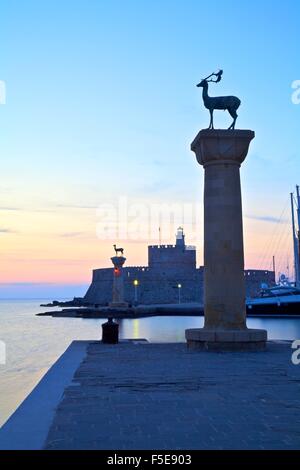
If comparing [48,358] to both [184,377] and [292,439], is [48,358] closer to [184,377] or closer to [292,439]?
[184,377]

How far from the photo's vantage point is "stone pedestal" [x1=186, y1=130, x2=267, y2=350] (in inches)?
530

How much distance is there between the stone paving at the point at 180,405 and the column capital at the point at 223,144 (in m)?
4.80

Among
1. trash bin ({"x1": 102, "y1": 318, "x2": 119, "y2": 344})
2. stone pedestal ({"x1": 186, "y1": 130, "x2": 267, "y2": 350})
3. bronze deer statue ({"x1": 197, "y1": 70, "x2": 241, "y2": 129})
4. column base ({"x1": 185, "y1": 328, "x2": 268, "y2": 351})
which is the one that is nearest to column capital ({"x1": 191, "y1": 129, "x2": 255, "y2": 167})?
stone pedestal ({"x1": 186, "y1": 130, "x2": 267, "y2": 350})

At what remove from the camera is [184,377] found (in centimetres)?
899

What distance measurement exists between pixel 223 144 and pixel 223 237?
218 cm

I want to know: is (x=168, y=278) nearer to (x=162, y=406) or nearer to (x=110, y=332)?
(x=110, y=332)

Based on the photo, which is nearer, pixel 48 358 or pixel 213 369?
pixel 213 369

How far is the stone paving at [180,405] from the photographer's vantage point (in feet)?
16.8

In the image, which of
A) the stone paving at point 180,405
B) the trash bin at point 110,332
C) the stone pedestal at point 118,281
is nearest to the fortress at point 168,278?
the stone pedestal at point 118,281

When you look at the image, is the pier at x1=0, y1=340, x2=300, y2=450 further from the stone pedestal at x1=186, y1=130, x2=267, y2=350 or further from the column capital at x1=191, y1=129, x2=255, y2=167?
the column capital at x1=191, y1=129, x2=255, y2=167

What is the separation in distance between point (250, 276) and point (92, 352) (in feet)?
255

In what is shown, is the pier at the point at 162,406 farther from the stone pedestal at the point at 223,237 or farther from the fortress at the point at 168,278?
the fortress at the point at 168,278

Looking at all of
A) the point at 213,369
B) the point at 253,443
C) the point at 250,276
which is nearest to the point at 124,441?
the point at 253,443
